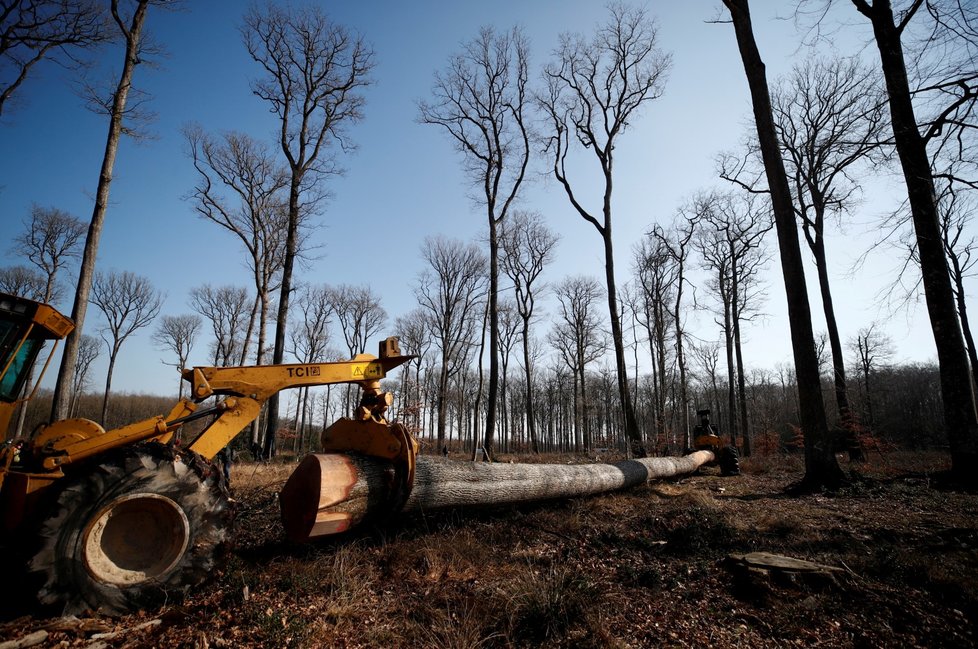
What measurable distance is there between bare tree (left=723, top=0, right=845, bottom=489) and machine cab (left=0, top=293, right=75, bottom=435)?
434 inches

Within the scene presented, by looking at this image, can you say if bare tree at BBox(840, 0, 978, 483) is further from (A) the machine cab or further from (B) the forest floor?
(A) the machine cab

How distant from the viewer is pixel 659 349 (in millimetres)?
30328

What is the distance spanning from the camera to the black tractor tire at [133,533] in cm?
352

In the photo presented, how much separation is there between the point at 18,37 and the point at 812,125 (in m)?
27.0

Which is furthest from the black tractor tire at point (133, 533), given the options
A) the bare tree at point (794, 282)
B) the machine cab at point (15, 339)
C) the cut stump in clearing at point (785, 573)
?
the bare tree at point (794, 282)

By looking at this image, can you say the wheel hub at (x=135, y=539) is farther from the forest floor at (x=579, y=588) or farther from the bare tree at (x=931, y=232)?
the bare tree at (x=931, y=232)

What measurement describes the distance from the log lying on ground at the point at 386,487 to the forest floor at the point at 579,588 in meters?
0.34

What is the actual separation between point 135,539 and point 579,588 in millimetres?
3837

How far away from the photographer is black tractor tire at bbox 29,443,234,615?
11.5 feet

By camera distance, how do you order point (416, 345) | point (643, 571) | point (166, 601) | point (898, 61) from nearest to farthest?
point (166, 601) < point (643, 571) < point (898, 61) < point (416, 345)

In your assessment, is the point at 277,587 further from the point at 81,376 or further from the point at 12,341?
the point at 81,376

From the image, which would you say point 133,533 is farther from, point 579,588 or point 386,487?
point 579,588

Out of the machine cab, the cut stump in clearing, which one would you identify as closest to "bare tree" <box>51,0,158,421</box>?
the machine cab

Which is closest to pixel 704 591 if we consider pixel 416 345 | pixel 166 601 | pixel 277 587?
pixel 277 587
